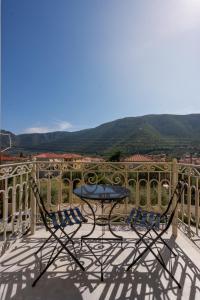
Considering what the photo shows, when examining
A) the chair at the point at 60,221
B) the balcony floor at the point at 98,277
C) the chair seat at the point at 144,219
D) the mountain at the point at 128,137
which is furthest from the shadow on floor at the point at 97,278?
the mountain at the point at 128,137

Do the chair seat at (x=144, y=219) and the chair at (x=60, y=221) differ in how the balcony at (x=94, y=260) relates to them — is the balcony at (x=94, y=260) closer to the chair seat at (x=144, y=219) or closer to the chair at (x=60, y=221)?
the chair at (x=60, y=221)

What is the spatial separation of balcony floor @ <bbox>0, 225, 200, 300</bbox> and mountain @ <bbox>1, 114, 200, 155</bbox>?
16423 mm

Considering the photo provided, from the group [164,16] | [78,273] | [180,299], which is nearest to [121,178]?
[78,273]

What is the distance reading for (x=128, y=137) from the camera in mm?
23156

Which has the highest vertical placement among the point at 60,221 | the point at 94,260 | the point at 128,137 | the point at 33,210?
the point at 128,137

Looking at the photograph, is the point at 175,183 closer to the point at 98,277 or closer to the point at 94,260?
the point at 94,260

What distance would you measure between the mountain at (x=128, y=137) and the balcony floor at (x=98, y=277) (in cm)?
1642

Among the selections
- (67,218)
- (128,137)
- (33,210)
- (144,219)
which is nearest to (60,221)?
(67,218)

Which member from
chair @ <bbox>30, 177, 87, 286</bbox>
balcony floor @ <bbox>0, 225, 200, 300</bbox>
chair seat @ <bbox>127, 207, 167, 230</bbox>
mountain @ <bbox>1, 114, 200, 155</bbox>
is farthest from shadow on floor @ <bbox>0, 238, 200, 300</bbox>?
mountain @ <bbox>1, 114, 200, 155</bbox>

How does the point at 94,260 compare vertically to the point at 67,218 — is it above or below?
below

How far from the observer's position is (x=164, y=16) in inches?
187

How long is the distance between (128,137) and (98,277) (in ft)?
70.5

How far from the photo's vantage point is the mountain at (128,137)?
2006 cm

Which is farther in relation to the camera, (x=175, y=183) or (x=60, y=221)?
(x=175, y=183)
